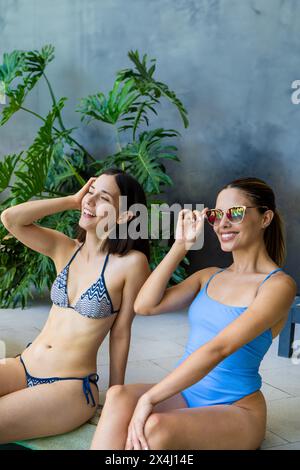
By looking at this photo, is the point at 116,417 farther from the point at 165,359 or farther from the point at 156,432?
A: the point at 165,359

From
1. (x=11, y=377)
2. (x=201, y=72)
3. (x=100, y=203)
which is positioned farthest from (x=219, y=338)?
(x=201, y=72)

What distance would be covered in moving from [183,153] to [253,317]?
14.1ft

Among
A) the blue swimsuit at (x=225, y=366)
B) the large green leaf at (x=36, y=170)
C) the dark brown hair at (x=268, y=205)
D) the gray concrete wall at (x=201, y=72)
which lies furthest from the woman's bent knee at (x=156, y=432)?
the gray concrete wall at (x=201, y=72)

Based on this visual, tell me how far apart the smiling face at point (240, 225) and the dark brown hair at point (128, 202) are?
410 mm

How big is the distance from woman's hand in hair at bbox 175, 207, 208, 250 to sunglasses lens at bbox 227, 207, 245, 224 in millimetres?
94

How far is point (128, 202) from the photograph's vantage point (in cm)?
231

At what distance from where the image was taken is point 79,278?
237 centimetres

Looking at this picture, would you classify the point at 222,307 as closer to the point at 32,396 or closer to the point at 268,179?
the point at 32,396

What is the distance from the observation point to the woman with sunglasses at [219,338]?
5.64 ft

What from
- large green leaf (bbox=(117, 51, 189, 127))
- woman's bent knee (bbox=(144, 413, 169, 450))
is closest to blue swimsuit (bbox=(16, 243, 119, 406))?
woman's bent knee (bbox=(144, 413, 169, 450))

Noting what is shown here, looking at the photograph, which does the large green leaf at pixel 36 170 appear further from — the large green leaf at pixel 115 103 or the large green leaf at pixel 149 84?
the large green leaf at pixel 149 84

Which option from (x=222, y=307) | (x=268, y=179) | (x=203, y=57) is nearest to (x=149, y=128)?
(x=203, y=57)

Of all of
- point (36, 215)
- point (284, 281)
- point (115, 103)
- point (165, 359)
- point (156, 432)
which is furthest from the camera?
point (115, 103)

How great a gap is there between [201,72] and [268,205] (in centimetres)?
406
